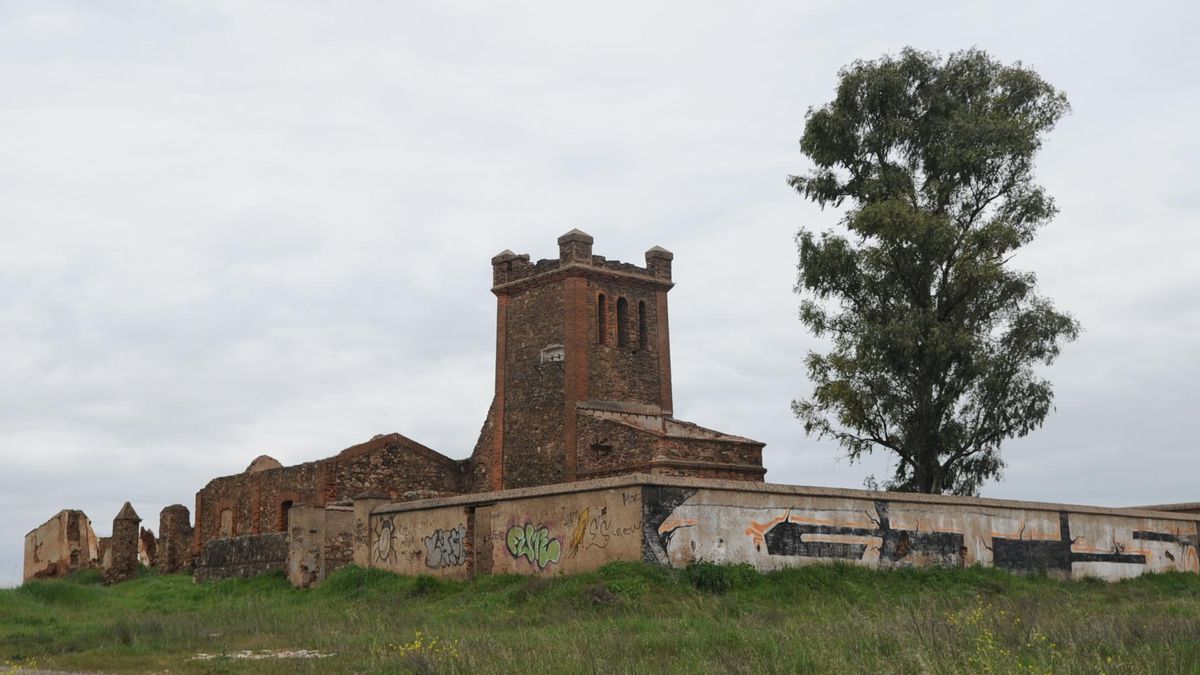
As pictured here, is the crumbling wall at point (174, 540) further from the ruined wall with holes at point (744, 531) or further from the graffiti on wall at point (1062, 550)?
the graffiti on wall at point (1062, 550)

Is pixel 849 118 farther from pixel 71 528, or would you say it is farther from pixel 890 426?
pixel 71 528

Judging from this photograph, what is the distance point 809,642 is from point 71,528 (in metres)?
35.8

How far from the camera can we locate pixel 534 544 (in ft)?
73.6

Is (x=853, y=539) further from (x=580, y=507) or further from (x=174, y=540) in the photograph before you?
(x=174, y=540)

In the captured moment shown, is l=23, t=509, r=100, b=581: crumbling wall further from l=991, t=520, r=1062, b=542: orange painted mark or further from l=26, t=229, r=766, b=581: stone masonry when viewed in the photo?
l=991, t=520, r=1062, b=542: orange painted mark

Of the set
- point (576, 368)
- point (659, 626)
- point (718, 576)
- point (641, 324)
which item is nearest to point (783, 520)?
point (718, 576)

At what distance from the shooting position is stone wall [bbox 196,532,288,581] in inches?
1189

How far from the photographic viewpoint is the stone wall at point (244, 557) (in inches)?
1189

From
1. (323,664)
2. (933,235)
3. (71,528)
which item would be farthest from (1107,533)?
(71,528)

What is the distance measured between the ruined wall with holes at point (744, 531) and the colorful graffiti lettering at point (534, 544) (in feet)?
0.08

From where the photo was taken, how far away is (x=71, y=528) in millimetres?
41375

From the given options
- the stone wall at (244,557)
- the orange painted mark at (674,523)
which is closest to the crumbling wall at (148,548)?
the stone wall at (244,557)

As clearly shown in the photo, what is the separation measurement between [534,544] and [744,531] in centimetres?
408

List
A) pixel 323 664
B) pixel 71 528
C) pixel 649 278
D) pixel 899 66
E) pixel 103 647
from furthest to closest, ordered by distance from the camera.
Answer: pixel 71 528 < pixel 649 278 < pixel 899 66 < pixel 103 647 < pixel 323 664
